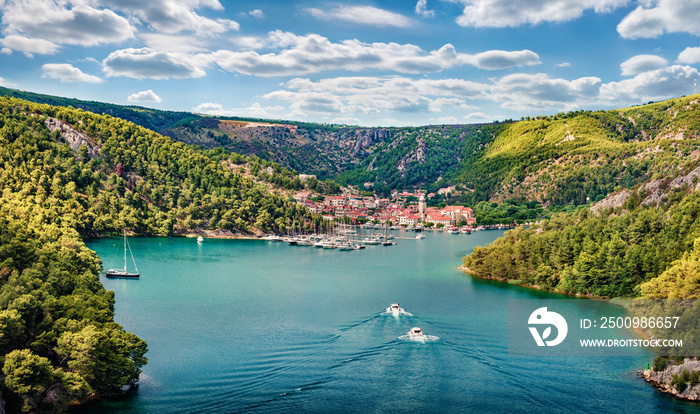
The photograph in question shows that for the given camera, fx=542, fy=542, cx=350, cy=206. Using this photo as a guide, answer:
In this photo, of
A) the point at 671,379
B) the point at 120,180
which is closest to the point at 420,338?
the point at 671,379

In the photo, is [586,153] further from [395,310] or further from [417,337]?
[417,337]

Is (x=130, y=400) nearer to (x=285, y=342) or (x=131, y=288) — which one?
(x=285, y=342)

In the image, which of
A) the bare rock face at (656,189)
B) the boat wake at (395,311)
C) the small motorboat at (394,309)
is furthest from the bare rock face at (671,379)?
the bare rock face at (656,189)

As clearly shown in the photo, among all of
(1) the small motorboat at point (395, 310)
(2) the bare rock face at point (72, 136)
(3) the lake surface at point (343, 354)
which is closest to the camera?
(3) the lake surface at point (343, 354)

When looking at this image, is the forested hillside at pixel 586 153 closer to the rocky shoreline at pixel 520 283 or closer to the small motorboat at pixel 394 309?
the rocky shoreline at pixel 520 283

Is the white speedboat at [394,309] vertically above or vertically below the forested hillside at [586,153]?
below

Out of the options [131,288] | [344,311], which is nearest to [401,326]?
[344,311]

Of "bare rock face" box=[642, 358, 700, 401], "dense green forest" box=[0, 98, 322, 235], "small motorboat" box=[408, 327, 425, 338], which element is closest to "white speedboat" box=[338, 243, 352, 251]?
"dense green forest" box=[0, 98, 322, 235]
